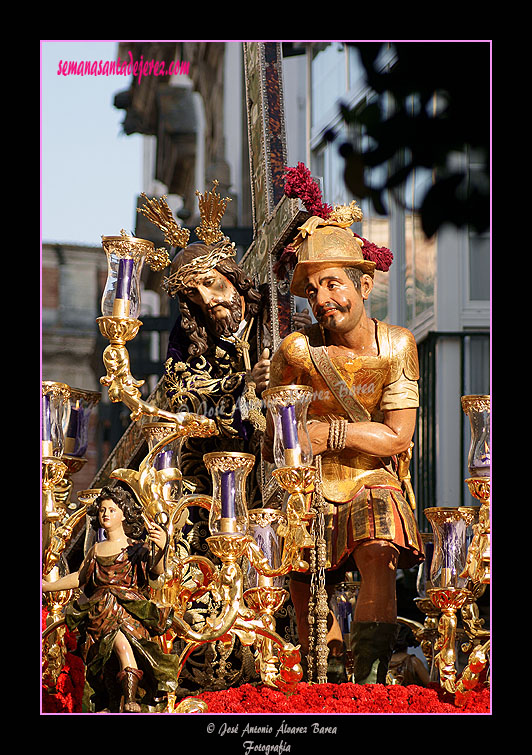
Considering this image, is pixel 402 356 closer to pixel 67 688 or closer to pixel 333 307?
pixel 333 307

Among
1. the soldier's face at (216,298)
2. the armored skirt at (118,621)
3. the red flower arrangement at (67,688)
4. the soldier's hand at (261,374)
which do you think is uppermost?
the soldier's face at (216,298)

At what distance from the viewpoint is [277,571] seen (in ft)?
18.8

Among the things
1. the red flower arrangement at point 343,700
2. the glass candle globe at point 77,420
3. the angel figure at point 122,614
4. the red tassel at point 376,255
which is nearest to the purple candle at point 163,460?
the angel figure at point 122,614

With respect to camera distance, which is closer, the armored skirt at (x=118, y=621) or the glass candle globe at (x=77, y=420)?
the armored skirt at (x=118, y=621)

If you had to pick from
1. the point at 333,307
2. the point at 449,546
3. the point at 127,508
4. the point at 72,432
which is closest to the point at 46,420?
the point at 72,432

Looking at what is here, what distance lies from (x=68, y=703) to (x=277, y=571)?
964 mm

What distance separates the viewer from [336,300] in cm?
616

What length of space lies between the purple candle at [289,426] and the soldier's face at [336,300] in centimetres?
64

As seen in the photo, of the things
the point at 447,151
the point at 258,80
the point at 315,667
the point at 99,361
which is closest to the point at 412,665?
the point at 315,667

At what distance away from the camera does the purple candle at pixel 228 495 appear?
5574 mm

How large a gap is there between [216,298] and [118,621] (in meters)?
1.78

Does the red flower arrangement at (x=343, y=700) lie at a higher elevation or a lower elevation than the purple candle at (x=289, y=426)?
lower

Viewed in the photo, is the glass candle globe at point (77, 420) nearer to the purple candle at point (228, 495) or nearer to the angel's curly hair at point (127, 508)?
the angel's curly hair at point (127, 508)

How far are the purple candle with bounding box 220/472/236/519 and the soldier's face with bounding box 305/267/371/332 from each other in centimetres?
90
